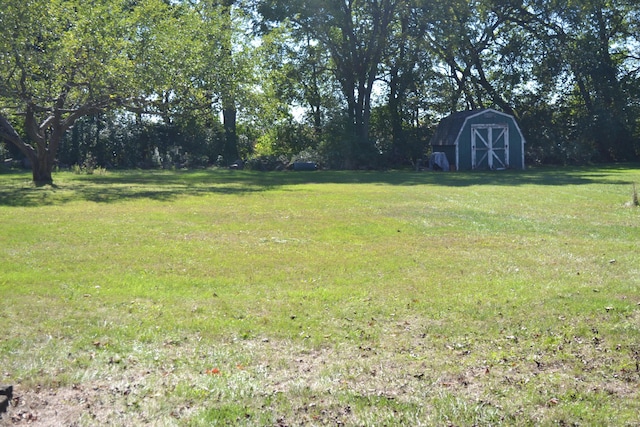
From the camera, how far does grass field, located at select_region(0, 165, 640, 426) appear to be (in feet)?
19.2

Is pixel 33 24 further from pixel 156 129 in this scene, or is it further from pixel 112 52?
pixel 156 129

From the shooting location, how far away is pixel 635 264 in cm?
1116

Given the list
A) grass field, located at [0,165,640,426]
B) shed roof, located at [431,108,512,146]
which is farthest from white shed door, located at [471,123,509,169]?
grass field, located at [0,165,640,426]

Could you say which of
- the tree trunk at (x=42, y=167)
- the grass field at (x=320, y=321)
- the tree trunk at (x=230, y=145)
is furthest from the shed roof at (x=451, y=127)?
the grass field at (x=320, y=321)

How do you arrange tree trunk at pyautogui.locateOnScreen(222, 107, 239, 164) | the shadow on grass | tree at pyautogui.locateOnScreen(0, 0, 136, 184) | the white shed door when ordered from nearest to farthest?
the shadow on grass
tree at pyautogui.locateOnScreen(0, 0, 136, 184)
the white shed door
tree trunk at pyautogui.locateOnScreen(222, 107, 239, 164)

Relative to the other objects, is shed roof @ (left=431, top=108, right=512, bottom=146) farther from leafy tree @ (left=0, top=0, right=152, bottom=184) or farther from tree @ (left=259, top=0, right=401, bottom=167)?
leafy tree @ (left=0, top=0, right=152, bottom=184)

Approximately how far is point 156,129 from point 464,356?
40.6m

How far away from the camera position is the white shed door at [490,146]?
44000mm

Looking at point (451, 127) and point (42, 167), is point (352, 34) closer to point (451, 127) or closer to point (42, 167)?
point (451, 127)

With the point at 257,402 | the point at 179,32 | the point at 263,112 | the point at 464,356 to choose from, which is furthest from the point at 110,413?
the point at 263,112

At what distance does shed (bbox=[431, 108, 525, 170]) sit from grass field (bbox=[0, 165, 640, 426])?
1078 inches

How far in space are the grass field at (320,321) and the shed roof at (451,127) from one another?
27.5 meters

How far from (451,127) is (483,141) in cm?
196

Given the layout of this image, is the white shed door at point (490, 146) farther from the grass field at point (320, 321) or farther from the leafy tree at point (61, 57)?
the grass field at point (320, 321)
